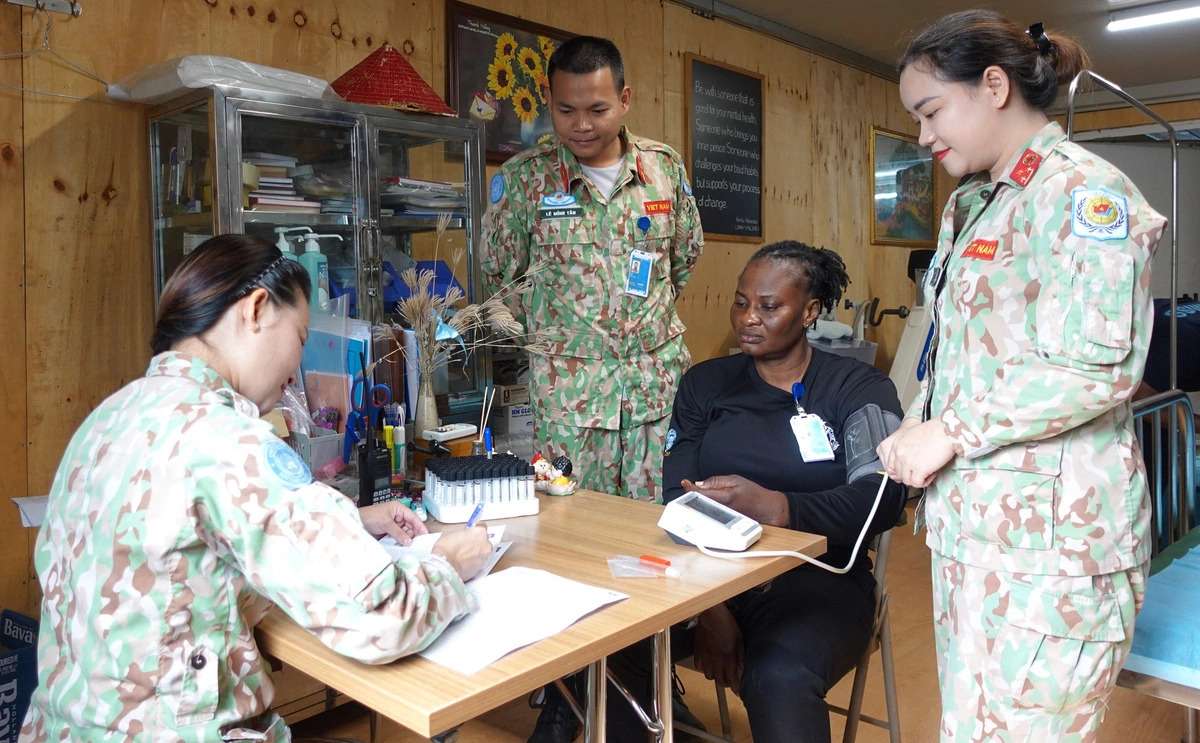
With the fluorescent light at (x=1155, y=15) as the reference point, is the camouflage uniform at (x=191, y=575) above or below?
below

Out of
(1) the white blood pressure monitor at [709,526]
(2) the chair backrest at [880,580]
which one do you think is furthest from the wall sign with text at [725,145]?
(1) the white blood pressure monitor at [709,526]

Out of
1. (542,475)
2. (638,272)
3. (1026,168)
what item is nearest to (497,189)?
(638,272)

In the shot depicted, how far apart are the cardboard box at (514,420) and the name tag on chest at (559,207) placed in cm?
72

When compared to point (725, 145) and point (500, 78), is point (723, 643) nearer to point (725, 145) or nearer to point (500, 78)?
point (500, 78)

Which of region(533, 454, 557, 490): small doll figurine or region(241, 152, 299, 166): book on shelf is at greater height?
region(241, 152, 299, 166): book on shelf

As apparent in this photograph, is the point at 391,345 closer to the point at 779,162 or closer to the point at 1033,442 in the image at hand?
the point at 1033,442

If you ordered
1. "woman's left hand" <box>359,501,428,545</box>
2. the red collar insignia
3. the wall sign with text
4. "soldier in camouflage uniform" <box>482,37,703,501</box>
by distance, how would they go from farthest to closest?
the wall sign with text < "soldier in camouflage uniform" <box>482,37,703,501</box> < "woman's left hand" <box>359,501,428,545</box> < the red collar insignia

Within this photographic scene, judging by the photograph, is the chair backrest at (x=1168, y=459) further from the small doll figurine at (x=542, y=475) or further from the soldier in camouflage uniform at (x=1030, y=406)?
the small doll figurine at (x=542, y=475)

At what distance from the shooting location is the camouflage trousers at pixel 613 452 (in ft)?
8.63

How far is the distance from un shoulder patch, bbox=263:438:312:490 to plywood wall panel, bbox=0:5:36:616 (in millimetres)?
1733

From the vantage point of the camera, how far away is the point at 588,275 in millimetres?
2635

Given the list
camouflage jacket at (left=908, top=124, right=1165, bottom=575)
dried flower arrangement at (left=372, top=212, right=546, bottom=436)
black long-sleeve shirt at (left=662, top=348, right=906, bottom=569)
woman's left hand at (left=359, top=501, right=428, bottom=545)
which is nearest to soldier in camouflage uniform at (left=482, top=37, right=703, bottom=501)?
dried flower arrangement at (left=372, top=212, right=546, bottom=436)

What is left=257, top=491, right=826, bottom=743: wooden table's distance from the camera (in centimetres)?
101

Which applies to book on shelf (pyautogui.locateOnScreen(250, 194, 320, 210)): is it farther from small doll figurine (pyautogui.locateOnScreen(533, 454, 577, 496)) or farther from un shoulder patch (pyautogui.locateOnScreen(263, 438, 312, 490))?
un shoulder patch (pyautogui.locateOnScreen(263, 438, 312, 490))
